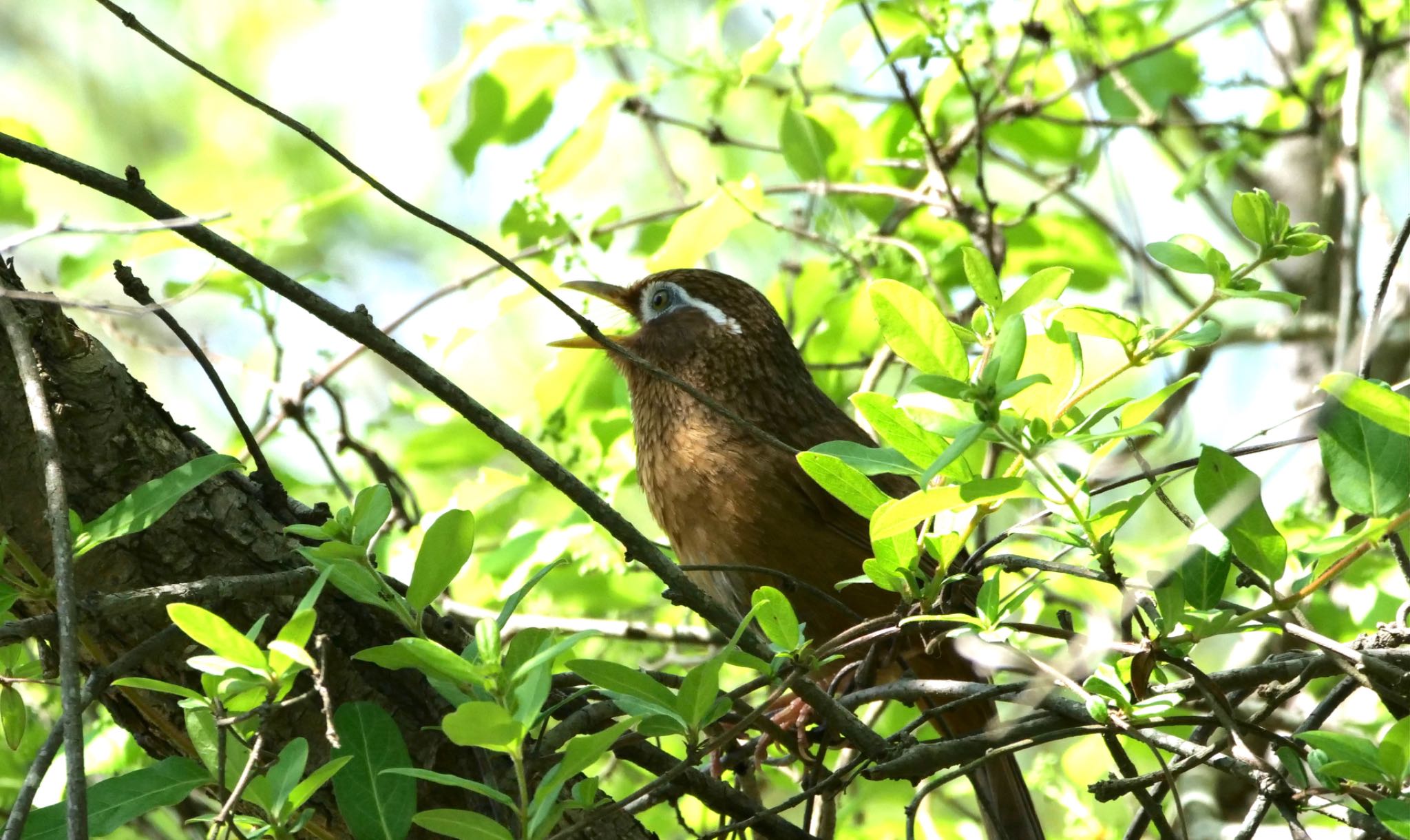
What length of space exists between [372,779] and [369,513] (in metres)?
0.41

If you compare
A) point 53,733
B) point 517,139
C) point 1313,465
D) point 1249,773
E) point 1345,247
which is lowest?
point 1249,773

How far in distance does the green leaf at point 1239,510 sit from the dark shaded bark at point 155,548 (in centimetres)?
120

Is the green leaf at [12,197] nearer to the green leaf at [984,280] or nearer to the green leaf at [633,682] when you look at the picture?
the green leaf at [633,682]

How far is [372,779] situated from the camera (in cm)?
204

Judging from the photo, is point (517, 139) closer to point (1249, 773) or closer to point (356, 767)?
point (356, 767)

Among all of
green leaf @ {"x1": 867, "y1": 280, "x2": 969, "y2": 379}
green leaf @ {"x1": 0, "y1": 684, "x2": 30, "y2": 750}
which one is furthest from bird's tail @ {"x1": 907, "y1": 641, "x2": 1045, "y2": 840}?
green leaf @ {"x1": 0, "y1": 684, "x2": 30, "y2": 750}

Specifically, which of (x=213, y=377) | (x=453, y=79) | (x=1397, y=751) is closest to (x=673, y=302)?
(x=453, y=79)

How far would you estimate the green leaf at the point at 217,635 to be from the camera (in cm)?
174

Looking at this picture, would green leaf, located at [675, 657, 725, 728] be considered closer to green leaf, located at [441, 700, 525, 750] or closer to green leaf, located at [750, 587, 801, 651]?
green leaf, located at [750, 587, 801, 651]

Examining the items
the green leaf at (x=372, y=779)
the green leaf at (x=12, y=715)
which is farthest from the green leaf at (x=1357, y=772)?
the green leaf at (x=12, y=715)

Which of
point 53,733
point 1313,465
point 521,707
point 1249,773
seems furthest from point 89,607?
point 1313,465

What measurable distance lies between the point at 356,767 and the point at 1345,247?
12.1 feet

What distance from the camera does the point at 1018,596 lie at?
2.01 metres

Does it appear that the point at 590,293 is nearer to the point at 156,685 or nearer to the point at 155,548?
the point at 155,548
